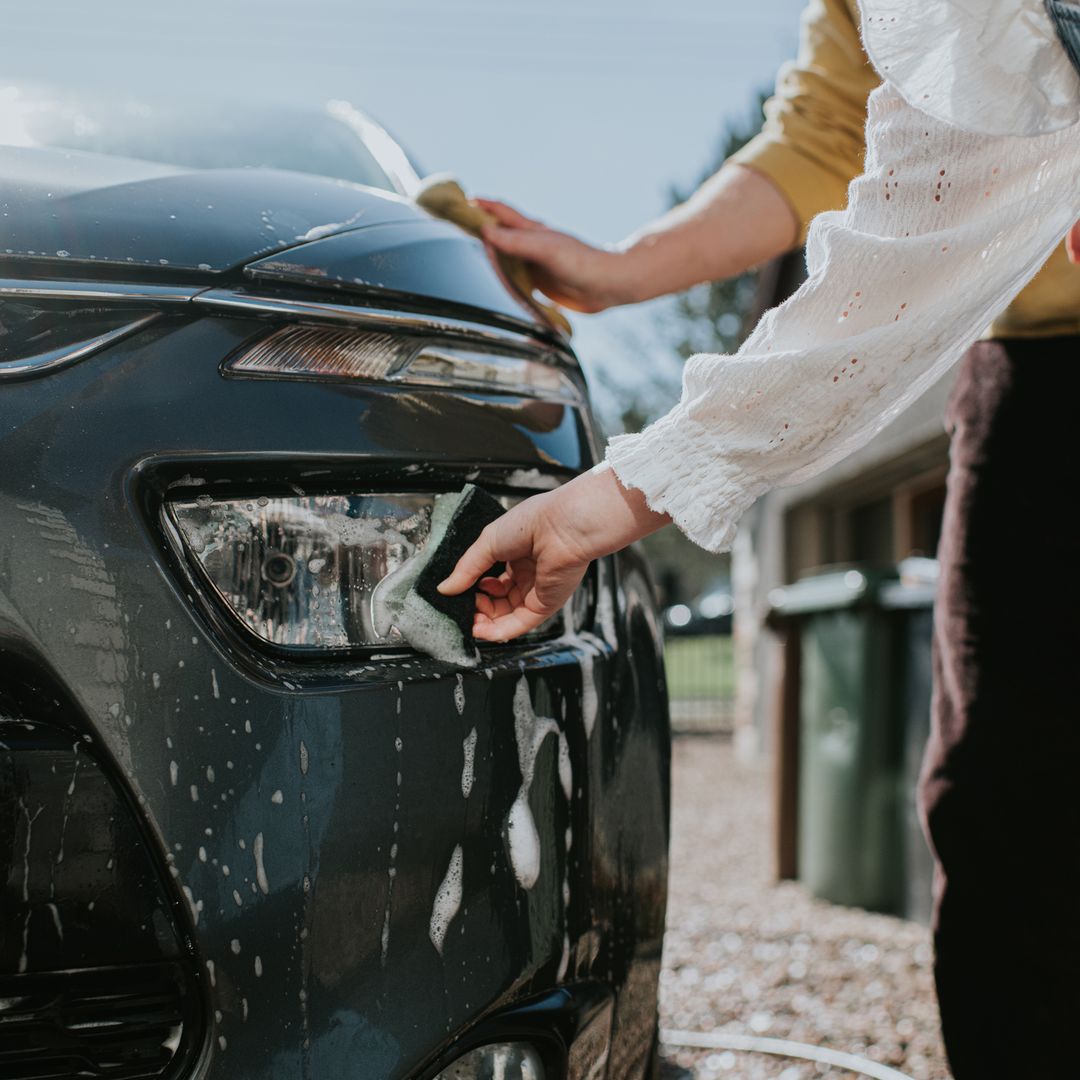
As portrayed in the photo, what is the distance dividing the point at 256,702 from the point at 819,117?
4.85ft

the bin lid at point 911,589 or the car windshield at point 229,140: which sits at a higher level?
the car windshield at point 229,140

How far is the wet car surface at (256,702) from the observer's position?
3.51 ft

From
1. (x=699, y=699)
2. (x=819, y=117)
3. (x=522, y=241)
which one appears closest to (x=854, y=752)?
(x=819, y=117)

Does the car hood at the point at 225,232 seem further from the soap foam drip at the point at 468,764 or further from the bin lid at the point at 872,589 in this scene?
the bin lid at the point at 872,589

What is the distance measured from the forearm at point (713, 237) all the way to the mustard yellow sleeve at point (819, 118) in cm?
3

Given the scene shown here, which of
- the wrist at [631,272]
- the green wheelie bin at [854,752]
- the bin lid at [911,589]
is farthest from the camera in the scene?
the green wheelie bin at [854,752]

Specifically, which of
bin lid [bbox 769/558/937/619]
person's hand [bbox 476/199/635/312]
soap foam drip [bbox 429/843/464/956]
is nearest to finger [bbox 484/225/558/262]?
person's hand [bbox 476/199/635/312]

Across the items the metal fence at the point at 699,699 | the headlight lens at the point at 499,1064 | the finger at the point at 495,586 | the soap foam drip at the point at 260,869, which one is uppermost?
the finger at the point at 495,586

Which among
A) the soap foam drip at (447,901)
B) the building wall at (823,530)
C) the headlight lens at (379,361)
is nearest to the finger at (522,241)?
the headlight lens at (379,361)

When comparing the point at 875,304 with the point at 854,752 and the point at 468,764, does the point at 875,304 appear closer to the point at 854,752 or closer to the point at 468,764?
the point at 468,764

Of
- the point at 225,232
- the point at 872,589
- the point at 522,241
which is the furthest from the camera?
the point at 872,589

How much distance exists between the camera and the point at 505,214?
203 cm

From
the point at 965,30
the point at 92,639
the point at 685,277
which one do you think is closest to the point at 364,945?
the point at 92,639

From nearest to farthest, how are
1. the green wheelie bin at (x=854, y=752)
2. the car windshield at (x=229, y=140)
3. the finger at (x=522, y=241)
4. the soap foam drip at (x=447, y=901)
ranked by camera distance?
the soap foam drip at (x=447, y=901)
the finger at (x=522, y=241)
the car windshield at (x=229, y=140)
the green wheelie bin at (x=854, y=752)
